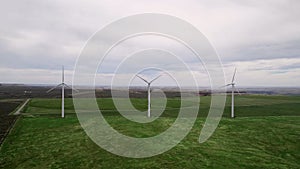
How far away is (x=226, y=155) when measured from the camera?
102 ft

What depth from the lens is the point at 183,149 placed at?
33.7 m

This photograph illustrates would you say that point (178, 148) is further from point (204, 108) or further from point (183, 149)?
point (204, 108)

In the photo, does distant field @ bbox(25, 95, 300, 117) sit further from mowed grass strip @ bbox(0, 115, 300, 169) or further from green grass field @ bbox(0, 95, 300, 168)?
mowed grass strip @ bbox(0, 115, 300, 169)

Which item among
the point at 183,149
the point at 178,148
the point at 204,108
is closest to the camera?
the point at 183,149

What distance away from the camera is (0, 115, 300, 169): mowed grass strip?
29.8 metres

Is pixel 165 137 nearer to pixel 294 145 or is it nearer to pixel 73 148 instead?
pixel 73 148

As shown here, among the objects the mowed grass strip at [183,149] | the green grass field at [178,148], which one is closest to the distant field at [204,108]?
the green grass field at [178,148]

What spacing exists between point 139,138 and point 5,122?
33731 mm

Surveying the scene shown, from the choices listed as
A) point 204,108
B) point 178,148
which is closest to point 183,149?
point 178,148

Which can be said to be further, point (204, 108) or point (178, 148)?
point (204, 108)

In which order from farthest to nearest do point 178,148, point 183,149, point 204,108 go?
point 204,108 → point 178,148 → point 183,149

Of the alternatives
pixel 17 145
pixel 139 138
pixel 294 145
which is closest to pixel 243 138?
pixel 294 145

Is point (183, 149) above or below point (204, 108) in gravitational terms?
below

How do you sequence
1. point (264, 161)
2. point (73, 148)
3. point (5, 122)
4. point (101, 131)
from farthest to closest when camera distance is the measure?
point (5, 122)
point (101, 131)
point (73, 148)
point (264, 161)
